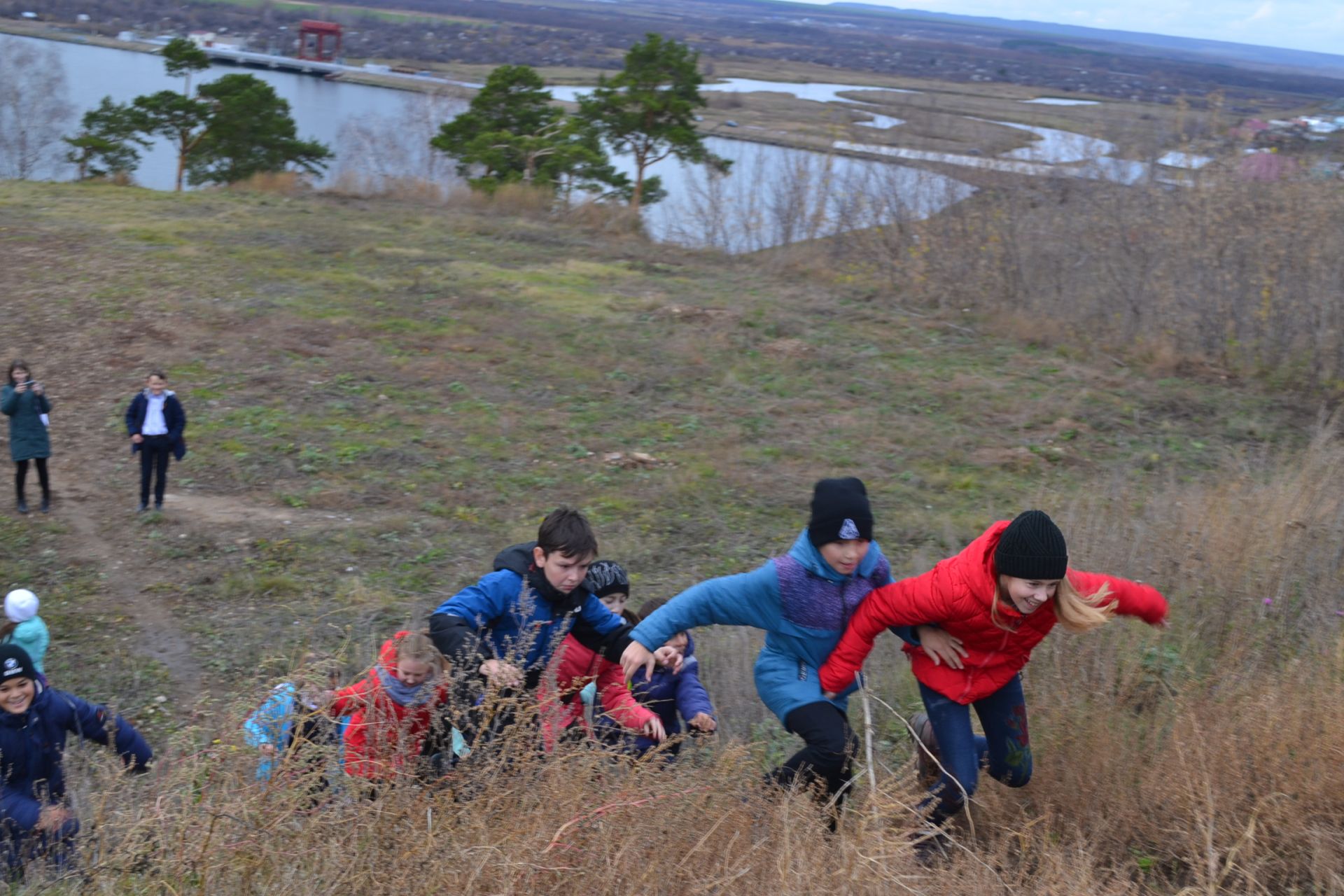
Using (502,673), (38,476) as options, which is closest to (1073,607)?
(502,673)

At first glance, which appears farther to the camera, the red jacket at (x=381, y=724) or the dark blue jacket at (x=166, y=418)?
the dark blue jacket at (x=166, y=418)

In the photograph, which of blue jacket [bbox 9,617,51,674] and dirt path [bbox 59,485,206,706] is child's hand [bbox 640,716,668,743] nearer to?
blue jacket [bbox 9,617,51,674]

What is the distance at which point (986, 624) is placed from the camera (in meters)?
3.61

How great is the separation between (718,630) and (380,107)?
5389cm

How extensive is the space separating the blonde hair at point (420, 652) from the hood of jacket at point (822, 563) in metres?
1.24

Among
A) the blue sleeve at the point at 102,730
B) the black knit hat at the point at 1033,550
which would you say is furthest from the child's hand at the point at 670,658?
the blue sleeve at the point at 102,730

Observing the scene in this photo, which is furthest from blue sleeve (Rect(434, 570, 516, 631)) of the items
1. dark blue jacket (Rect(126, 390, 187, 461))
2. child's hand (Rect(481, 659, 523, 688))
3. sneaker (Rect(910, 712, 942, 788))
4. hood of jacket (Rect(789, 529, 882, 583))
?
dark blue jacket (Rect(126, 390, 187, 461))

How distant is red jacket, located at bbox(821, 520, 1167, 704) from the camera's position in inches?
140

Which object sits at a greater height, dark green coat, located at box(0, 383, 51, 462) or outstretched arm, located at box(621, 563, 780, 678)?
outstretched arm, located at box(621, 563, 780, 678)

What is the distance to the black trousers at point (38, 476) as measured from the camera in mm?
8445

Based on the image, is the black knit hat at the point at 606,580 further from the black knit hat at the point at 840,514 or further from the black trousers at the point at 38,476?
the black trousers at the point at 38,476

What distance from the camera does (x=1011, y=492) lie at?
9.62 m

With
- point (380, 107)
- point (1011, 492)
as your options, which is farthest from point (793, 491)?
point (380, 107)

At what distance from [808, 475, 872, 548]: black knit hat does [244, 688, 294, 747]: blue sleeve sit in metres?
1.72
